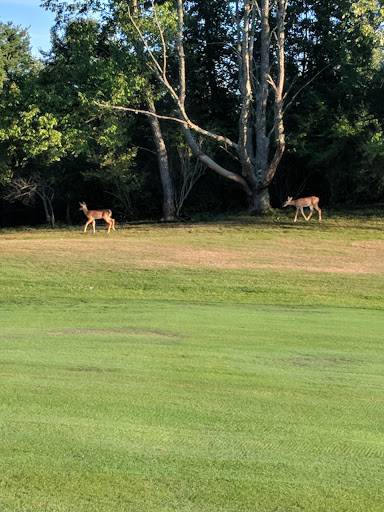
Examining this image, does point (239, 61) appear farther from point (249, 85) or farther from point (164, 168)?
point (164, 168)

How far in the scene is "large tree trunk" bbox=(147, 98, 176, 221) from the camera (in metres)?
38.5

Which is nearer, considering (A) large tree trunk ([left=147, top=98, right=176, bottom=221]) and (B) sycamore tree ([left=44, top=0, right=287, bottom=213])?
(B) sycamore tree ([left=44, top=0, right=287, bottom=213])

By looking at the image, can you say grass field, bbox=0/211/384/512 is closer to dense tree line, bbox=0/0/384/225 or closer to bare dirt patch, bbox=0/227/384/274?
bare dirt patch, bbox=0/227/384/274

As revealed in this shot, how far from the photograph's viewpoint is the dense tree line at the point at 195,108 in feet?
111

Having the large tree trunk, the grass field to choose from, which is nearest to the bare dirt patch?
the grass field

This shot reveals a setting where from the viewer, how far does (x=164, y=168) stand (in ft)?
128

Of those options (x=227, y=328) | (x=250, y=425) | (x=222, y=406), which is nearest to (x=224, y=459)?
(x=250, y=425)

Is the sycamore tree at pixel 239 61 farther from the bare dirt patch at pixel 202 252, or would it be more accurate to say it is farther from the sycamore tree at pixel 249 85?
the bare dirt patch at pixel 202 252

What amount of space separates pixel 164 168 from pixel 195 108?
497 cm

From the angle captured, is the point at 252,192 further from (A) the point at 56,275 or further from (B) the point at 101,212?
(A) the point at 56,275

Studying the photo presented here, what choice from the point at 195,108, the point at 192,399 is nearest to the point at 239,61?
the point at 195,108

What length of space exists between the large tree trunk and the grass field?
21.7m

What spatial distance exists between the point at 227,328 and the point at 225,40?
32644mm

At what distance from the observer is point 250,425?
18.5 feet
